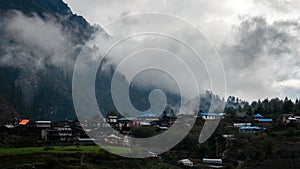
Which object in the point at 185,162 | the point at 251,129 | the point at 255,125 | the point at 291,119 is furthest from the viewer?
the point at 255,125

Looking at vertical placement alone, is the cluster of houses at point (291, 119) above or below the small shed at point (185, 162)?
above

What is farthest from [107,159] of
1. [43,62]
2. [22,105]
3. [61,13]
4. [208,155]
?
[61,13]

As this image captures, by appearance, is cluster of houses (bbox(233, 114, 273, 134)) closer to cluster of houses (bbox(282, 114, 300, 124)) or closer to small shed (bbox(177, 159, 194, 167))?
cluster of houses (bbox(282, 114, 300, 124))

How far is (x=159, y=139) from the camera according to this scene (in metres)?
44.2

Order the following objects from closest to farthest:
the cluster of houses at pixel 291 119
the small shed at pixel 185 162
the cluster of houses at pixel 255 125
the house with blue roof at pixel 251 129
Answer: the small shed at pixel 185 162
the house with blue roof at pixel 251 129
the cluster of houses at pixel 255 125
the cluster of houses at pixel 291 119

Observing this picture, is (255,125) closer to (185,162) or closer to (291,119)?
(291,119)

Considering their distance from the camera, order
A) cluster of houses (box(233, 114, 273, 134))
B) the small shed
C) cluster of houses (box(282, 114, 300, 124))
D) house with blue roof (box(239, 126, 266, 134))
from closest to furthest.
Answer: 1. the small shed
2. house with blue roof (box(239, 126, 266, 134))
3. cluster of houses (box(233, 114, 273, 134))
4. cluster of houses (box(282, 114, 300, 124))

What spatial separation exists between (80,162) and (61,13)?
12085cm

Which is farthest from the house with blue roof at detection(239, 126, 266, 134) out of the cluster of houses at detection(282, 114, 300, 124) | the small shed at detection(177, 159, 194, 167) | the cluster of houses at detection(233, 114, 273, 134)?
the small shed at detection(177, 159, 194, 167)

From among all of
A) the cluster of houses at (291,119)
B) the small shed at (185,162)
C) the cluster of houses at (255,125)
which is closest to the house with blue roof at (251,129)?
the cluster of houses at (255,125)

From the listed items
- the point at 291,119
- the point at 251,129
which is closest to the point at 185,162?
the point at 251,129

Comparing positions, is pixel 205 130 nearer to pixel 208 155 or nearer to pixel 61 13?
pixel 208 155

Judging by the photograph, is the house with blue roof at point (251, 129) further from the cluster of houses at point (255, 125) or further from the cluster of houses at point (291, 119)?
the cluster of houses at point (291, 119)

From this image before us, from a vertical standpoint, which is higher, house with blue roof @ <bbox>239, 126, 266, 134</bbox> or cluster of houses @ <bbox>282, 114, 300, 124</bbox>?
cluster of houses @ <bbox>282, 114, 300, 124</bbox>
